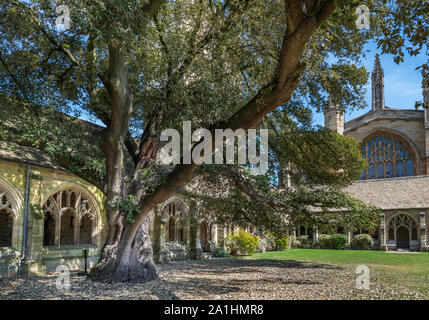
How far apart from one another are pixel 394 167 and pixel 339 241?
15319mm

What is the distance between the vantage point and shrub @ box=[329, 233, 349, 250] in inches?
1054

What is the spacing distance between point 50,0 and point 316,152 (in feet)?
29.2

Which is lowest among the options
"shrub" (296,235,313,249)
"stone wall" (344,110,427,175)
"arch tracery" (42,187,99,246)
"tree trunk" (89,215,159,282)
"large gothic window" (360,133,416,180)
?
"shrub" (296,235,313,249)

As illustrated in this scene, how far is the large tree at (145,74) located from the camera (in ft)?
25.0

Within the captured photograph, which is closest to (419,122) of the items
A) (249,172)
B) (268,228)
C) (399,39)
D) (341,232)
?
(341,232)

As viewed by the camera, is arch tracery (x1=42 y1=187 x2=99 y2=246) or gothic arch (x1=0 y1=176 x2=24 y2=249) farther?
arch tracery (x1=42 y1=187 x2=99 y2=246)

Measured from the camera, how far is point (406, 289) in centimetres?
833

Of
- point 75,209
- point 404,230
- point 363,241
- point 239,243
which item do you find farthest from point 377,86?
point 75,209

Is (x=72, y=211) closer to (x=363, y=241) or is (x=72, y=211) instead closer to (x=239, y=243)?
(x=239, y=243)

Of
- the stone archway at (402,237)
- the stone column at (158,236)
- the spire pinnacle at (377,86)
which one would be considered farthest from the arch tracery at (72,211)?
the spire pinnacle at (377,86)

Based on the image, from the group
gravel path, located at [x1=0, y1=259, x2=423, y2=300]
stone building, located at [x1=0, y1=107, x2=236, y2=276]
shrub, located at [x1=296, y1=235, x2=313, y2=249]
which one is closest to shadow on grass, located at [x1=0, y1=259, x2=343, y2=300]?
gravel path, located at [x1=0, y1=259, x2=423, y2=300]

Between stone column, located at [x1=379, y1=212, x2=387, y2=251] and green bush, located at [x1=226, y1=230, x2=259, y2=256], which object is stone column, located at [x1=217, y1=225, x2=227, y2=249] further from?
stone column, located at [x1=379, y1=212, x2=387, y2=251]

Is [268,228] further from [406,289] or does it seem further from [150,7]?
[150,7]

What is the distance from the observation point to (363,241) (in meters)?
26.6
